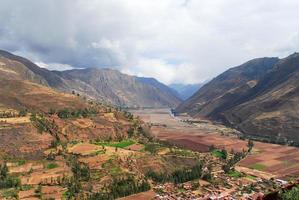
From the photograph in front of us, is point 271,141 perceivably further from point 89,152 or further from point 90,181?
point 90,181

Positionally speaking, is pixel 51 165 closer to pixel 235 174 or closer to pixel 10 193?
pixel 10 193

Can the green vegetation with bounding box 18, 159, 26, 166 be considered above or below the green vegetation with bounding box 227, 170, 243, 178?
above

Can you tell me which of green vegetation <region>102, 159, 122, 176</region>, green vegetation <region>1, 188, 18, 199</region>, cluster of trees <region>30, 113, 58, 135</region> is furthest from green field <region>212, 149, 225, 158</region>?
green vegetation <region>1, 188, 18, 199</region>

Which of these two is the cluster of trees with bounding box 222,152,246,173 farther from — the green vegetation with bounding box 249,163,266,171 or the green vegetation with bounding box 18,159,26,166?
the green vegetation with bounding box 18,159,26,166

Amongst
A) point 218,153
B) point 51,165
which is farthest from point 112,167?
point 218,153

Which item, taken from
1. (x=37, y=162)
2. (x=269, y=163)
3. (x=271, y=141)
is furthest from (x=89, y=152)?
(x=271, y=141)
